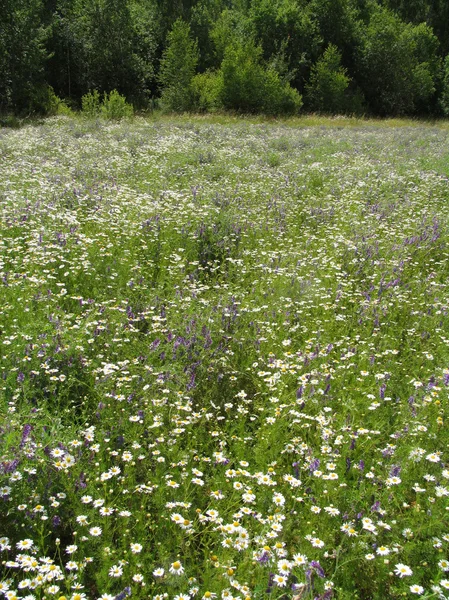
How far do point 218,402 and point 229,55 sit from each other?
128ft

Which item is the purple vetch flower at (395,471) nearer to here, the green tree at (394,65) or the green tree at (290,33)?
the green tree at (290,33)

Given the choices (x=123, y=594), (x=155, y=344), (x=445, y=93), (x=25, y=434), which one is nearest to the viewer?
(x=123, y=594)

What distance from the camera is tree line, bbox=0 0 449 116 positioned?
3246cm

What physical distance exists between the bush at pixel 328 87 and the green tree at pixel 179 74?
13693mm

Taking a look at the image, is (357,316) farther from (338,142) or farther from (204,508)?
(338,142)

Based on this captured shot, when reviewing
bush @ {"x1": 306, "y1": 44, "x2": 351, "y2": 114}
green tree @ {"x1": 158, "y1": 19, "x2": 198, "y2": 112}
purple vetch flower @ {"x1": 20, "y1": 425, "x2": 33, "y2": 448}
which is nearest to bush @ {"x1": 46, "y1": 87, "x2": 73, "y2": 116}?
green tree @ {"x1": 158, "y1": 19, "x2": 198, "y2": 112}

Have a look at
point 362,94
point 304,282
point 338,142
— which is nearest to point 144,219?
point 304,282

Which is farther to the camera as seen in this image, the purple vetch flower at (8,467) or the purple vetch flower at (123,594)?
the purple vetch flower at (8,467)

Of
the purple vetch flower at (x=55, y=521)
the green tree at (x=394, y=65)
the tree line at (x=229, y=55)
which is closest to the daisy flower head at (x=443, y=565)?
the purple vetch flower at (x=55, y=521)

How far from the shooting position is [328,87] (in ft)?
149

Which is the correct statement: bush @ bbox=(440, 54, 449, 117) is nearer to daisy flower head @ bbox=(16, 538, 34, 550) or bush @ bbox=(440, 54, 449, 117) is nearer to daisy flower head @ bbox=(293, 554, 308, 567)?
daisy flower head @ bbox=(293, 554, 308, 567)

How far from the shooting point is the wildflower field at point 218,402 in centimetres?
245

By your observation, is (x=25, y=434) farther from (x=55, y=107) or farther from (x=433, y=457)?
(x=55, y=107)

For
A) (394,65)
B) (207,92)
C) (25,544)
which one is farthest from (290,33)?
(25,544)
